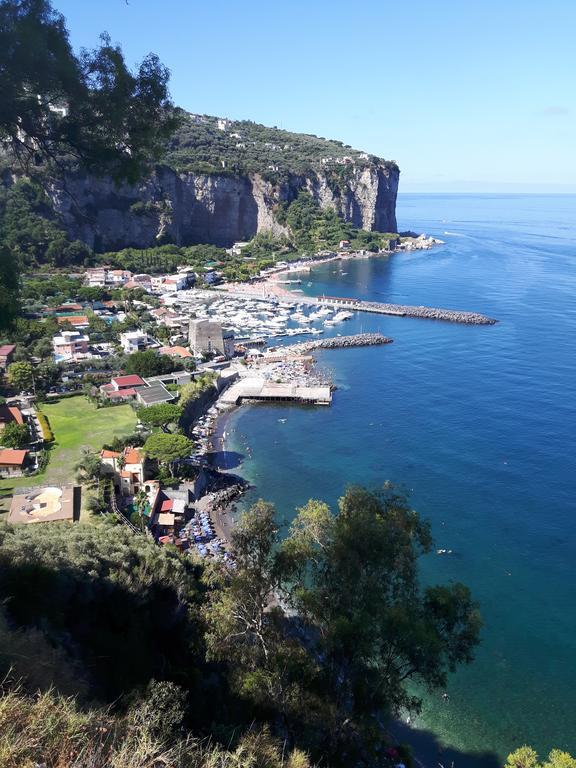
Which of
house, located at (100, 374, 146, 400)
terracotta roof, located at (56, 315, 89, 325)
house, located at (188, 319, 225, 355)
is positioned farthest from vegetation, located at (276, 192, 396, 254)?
house, located at (100, 374, 146, 400)

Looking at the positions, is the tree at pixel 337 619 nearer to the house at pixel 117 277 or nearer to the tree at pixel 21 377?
the tree at pixel 21 377

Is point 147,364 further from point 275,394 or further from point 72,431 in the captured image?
point 72,431

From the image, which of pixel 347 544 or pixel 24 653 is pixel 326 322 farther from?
pixel 24 653

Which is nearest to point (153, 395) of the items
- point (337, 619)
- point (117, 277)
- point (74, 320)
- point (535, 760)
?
point (74, 320)

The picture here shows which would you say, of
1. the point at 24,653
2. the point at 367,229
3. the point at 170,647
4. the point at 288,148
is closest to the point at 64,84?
the point at 24,653

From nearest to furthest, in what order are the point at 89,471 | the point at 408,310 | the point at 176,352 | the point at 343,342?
the point at 89,471 → the point at 176,352 → the point at 343,342 → the point at 408,310

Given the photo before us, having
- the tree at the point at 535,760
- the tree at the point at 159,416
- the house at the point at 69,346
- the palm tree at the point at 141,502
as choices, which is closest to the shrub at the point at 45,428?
the tree at the point at 159,416

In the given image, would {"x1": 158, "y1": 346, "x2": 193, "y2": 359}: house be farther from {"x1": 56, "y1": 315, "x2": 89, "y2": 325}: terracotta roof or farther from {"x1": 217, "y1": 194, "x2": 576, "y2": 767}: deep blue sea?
{"x1": 56, "y1": 315, "x2": 89, "y2": 325}: terracotta roof
